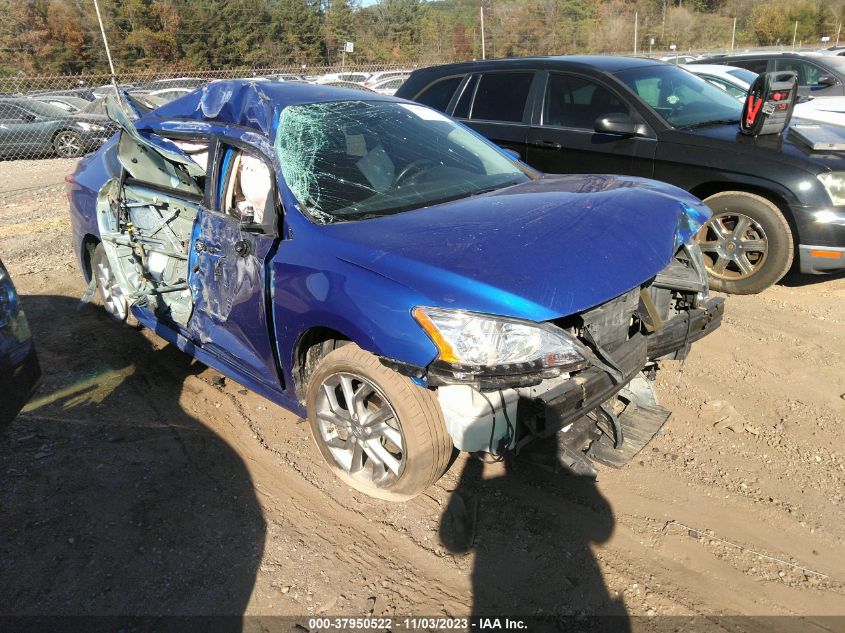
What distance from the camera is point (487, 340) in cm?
231

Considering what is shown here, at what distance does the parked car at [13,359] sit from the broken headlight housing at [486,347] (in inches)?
77.6

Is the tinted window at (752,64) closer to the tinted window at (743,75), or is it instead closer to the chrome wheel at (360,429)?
the tinted window at (743,75)

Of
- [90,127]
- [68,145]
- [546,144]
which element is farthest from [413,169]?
[68,145]

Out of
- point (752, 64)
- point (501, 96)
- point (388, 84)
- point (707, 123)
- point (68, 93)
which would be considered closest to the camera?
point (707, 123)

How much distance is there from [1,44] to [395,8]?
2120cm

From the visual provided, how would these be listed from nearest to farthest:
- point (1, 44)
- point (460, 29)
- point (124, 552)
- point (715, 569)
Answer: point (715, 569)
point (124, 552)
point (1, 44)
point (460, 29)

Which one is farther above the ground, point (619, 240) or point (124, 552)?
point (619, 240)

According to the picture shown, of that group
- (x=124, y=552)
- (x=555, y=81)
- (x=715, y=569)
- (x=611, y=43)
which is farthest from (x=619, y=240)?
(x=611, y=43)

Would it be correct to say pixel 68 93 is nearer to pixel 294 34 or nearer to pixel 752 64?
pixel 752 64

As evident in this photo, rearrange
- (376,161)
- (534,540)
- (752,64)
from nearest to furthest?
(534,540) < (376,161) < (752,64)

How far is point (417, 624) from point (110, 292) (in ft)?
12.3

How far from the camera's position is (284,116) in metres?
3.22

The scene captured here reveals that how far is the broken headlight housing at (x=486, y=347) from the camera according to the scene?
7.53 ft

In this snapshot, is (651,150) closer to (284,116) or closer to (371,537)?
(284,116)
